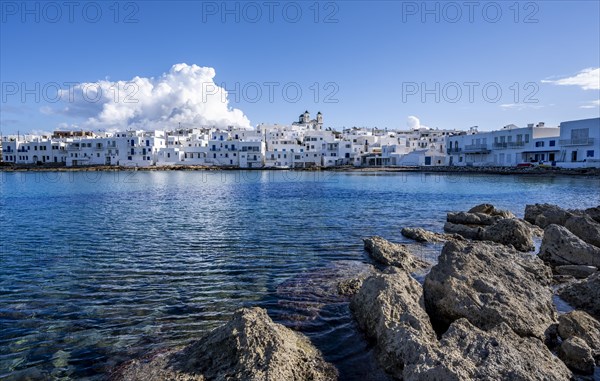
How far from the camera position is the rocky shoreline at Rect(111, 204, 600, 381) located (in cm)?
545

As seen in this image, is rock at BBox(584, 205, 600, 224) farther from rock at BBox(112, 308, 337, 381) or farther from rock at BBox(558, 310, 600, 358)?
rock at BBox(112, 308, 337, 381)

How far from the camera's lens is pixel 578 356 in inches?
251

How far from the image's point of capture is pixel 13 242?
17.1 m

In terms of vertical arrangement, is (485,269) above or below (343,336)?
above

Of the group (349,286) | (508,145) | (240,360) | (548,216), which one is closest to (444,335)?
(240,360)

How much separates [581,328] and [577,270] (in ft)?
17.4

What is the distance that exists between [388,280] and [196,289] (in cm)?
509

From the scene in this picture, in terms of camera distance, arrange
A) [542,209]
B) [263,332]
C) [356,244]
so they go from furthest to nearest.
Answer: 1. [542,209]
2. [356,244]
3. [263,332]

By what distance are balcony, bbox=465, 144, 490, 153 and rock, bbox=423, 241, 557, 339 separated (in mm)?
79108

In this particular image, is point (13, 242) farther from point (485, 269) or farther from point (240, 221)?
point (485, 269)

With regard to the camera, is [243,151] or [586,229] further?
[243,151]

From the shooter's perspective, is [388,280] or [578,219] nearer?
[388,280]

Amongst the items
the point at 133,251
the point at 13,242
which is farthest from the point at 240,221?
the point at 13,242

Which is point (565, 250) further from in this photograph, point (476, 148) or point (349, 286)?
point (476, 148)
